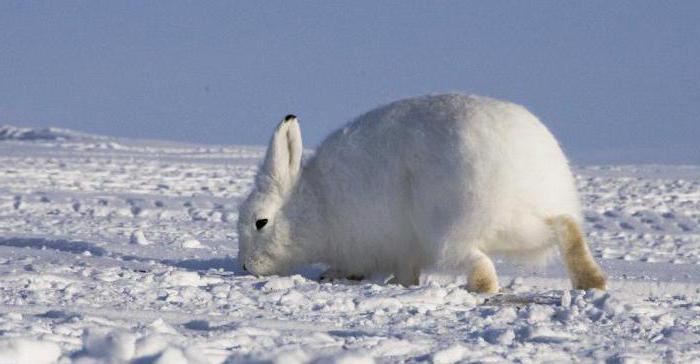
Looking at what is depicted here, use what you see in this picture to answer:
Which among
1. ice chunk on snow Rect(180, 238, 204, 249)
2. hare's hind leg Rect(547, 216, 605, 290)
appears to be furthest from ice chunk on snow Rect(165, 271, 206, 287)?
ice chunk on snow Rect(180, 238, 204, 249)

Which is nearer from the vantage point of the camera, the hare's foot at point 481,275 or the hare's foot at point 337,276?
the hare's foot at point 481,275

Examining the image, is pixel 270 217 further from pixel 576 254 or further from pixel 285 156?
pixel 576 254

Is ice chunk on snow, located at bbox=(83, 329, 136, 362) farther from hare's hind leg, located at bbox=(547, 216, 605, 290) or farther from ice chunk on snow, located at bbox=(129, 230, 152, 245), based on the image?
ice chunk on snow, located at bbox=(129, 230, 152, 245)

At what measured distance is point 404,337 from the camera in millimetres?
3939

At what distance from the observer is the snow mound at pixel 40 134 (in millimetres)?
27984

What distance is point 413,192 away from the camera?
18.7 feet

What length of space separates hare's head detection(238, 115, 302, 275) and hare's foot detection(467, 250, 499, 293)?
144cm

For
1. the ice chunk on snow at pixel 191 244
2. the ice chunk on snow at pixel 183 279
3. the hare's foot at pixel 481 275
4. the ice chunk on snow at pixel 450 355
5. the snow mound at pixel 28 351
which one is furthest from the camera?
the ice chunk on snow at pixel 191 244

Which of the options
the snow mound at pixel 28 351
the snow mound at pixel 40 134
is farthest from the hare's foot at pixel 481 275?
the snow mound at pixel 40 134

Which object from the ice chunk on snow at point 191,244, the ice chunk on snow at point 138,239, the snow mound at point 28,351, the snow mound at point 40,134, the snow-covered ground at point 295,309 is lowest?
the ice chunk on snow at point 191,244

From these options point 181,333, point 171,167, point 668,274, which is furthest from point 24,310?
point 171,167

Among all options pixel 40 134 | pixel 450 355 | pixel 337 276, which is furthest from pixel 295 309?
pixel 40 134

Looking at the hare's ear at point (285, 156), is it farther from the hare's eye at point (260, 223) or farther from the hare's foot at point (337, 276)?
the hare's foot at point (337, 276)

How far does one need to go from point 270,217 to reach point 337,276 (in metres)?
0.52
